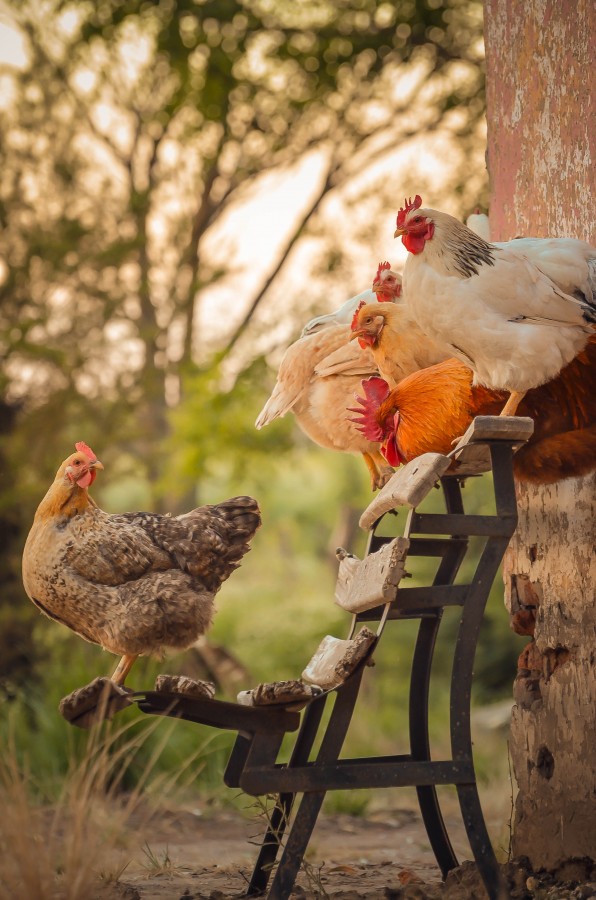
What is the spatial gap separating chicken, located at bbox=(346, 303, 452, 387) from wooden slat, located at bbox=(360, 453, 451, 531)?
533 mm

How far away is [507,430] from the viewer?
10.2 ft

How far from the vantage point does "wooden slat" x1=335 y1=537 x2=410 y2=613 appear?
10.5ft

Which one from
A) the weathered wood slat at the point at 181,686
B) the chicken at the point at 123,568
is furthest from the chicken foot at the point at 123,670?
the weathered wood slat at the point at 181,686

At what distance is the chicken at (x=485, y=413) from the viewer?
11.4 feet

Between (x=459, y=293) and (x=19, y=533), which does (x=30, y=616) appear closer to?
(x=19, y=533)

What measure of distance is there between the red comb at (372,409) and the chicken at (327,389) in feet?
0.85

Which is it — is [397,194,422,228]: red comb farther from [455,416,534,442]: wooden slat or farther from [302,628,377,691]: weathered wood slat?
[302,628,377,691]: weathered wood slat

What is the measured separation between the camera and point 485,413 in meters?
3.50

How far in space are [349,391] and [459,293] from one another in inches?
37.5

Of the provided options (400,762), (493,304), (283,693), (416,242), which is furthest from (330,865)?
(416,242)

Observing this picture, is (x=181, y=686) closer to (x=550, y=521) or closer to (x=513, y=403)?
(x=513, y=403)

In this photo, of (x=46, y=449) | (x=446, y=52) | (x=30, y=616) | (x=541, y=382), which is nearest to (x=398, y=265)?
(x=446, y=52)

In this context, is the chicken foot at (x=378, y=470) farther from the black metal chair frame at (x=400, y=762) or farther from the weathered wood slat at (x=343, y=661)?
the weathered wood slat at (x=343, y=661)

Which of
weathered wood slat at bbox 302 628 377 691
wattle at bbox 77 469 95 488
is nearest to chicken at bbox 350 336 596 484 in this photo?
weathered wood slat at bbox 302 628 377 691
